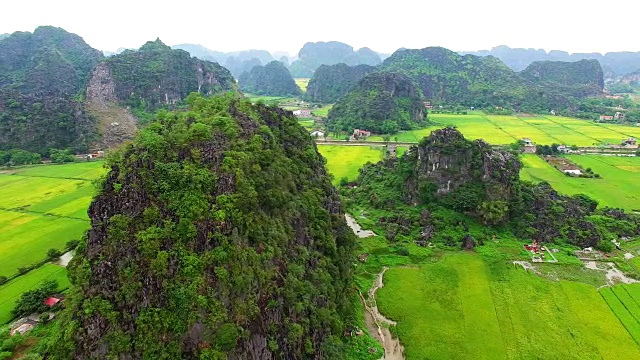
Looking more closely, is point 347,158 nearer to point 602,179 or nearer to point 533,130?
point 602,179

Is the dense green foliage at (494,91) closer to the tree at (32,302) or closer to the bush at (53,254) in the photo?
the bush at (53,254)

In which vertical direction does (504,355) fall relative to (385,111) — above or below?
below

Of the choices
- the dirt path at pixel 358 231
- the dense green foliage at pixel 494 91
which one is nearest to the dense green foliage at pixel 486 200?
the dirt path at pixel 358 231

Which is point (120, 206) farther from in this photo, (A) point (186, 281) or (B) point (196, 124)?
(B) point (196, 124)

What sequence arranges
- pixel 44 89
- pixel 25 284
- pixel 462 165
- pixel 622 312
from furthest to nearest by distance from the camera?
pixel 44 89
pixel 462 165
pixel 25 284
pixel 622 312

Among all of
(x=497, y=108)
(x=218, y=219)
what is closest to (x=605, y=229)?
(x=218, y=219)

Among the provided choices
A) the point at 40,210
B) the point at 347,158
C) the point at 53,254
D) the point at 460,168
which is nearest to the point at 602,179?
the point at 460,168
